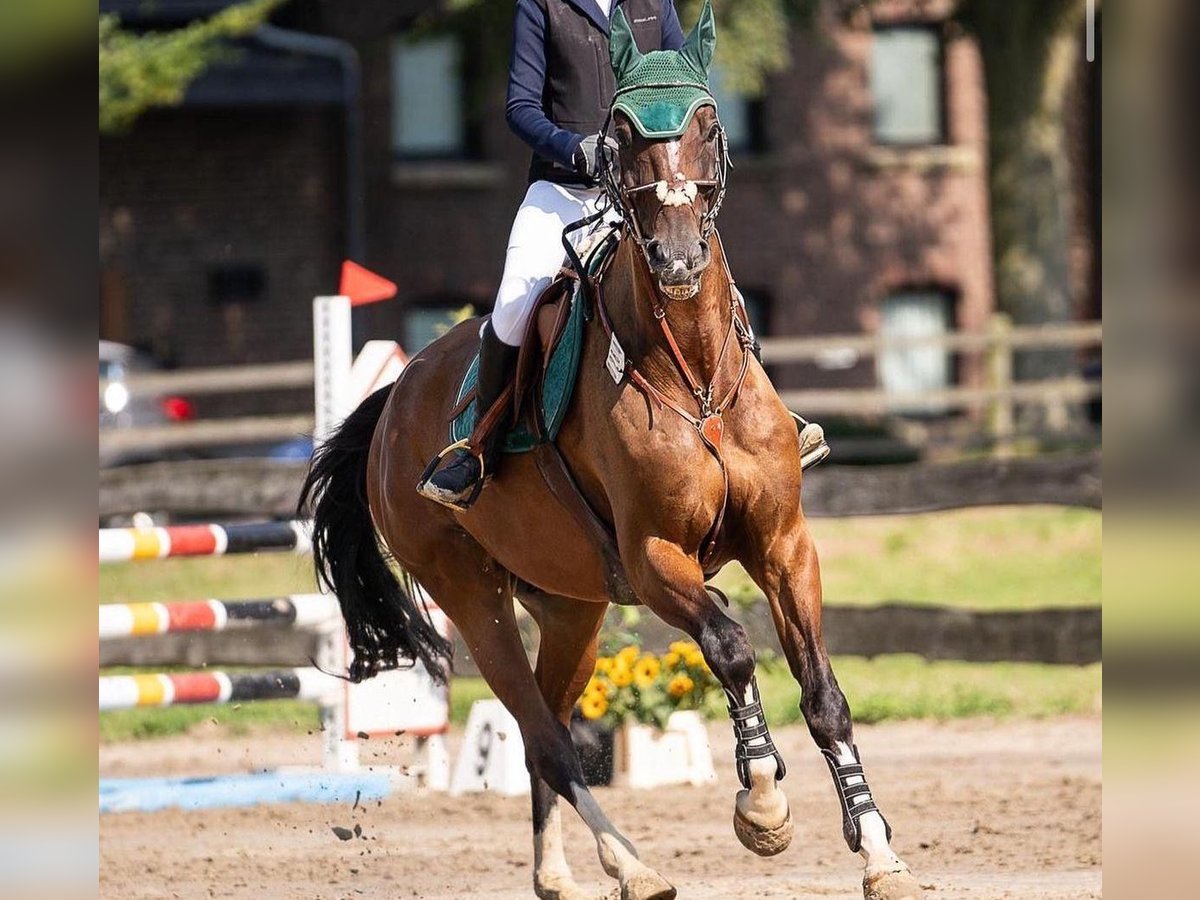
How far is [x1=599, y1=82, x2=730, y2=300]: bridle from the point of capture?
4.58m

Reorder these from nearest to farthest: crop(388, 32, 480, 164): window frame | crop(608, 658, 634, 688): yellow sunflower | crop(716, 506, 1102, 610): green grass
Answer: crop(608, 658, 634, 688): yellow sunflower < crop(716, 506, 1102, 610): green grass < crop(388, 32, 480, 164): window frame

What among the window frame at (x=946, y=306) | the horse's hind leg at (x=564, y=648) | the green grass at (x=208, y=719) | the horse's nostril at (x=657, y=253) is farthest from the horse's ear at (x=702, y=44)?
the window frame at (x=946, y=306)

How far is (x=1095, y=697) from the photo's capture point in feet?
33.4

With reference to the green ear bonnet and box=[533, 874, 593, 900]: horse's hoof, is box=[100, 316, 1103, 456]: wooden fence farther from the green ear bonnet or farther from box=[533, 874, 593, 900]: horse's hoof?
the green ear bonnet

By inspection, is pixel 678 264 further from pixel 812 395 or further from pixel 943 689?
pixel 812 395

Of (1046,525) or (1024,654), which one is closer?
(1024,654)

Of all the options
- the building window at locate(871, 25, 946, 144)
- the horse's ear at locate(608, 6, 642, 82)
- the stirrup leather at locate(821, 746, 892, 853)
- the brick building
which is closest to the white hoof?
the stirrup leather at locate(821, 746, 892, 853)

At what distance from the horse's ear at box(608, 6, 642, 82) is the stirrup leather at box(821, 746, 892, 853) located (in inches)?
74.5

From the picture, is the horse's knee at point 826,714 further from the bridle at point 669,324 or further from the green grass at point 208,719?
the green grass at point 208,719

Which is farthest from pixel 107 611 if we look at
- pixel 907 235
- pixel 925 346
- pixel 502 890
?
pixel 907 235

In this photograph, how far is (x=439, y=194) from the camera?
24.1 m
